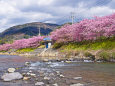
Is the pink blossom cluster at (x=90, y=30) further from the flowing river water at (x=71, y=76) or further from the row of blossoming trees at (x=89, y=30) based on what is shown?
the flowing river water at (x=71, y=76)

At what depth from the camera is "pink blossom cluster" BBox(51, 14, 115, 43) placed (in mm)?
30438

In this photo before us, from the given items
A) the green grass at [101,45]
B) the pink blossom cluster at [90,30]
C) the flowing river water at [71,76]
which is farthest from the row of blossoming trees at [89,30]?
the flowing river water at [71,76]

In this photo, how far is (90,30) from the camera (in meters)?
34.2

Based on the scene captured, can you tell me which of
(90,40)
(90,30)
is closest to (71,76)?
(90,30)

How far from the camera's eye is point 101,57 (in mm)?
23062

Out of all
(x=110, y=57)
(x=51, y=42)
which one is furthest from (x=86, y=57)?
(x=51, y=42)

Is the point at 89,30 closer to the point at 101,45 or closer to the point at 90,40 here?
the point at 90,40

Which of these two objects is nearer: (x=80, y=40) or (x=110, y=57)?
(x=110, y=57)

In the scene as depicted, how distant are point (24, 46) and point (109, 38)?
52.8 metres

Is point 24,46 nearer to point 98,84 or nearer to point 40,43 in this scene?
point 40,43

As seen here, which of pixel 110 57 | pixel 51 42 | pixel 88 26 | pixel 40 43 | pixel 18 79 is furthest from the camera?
pixel 40 43

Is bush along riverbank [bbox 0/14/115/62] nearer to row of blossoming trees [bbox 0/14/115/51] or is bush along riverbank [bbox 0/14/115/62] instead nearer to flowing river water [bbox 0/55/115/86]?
row of blossoming trees [bbox 0/14/115/51]

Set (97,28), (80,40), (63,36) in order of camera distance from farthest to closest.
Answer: (63,36)
(80,40)
(97,28)

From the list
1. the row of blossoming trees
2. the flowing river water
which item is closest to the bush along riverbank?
the row of blossoming trees
